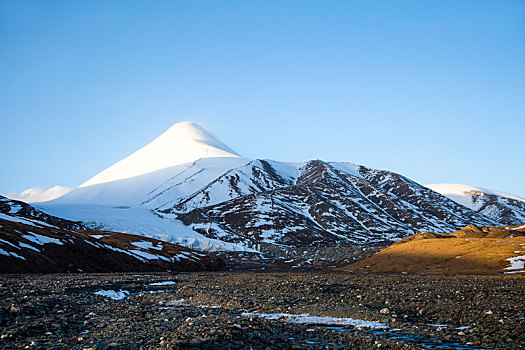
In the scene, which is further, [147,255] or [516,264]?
[147,255]

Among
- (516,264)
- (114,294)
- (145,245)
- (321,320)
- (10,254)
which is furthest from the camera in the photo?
(145,245)

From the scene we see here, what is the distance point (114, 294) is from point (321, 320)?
611 inches

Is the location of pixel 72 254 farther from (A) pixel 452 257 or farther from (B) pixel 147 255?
(A) pixel 452 257

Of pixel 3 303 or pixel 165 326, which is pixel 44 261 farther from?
pixel 165 326

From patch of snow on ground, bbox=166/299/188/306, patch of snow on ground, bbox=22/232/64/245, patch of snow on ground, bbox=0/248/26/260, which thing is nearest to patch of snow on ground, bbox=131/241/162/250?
patch of snow on ground, bbox=22/232/64/245

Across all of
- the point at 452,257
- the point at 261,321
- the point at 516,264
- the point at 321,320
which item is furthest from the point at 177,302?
the point at 452,257

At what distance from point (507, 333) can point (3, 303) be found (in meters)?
20.7

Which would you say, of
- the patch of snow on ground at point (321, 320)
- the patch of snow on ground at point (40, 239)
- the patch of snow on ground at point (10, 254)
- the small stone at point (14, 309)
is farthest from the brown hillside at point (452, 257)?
the small stone at point (14, 309)

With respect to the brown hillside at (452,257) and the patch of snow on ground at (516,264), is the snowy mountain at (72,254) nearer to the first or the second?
the brown hillside at (452,257)

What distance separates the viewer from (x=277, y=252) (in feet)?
548

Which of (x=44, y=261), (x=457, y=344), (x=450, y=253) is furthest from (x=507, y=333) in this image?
(x=450, y=253)

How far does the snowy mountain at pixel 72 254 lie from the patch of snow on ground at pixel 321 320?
38358 mm

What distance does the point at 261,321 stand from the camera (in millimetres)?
16781

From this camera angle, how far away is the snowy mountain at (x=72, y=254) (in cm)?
5060
